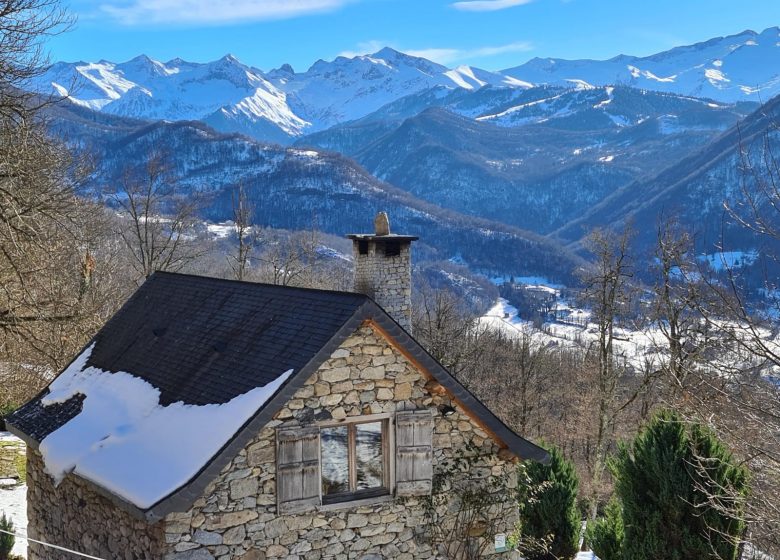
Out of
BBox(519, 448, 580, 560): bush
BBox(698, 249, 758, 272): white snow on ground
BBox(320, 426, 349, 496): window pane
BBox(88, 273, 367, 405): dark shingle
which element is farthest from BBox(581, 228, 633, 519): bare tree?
BBox(320, 426, 349, 496): window pane

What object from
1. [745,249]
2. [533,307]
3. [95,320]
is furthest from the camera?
[745,249]

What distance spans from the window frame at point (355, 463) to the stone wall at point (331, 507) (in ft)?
0.30

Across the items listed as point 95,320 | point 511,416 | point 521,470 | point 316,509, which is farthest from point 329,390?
point 511,416

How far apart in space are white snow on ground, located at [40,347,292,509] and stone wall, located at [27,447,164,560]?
1.70 feet

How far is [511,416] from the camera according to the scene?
1576 inches

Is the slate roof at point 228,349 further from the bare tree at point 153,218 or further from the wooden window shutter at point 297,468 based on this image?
the bare tree at point 153,218

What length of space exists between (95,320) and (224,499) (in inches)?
605

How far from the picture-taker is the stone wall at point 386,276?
14984mm

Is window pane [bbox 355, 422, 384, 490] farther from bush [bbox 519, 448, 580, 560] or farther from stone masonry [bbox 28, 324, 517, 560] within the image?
bush [bbox 519, 448, 580, 560]

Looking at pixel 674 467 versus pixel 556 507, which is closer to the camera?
pixel 674 467

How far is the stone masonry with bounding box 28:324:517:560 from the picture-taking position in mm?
9625

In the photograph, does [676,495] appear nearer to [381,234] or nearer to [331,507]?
[331,507]

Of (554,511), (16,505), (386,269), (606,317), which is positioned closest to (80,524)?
(16,505)

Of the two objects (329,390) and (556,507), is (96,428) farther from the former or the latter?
(556,507)
